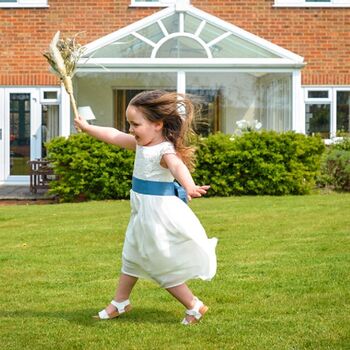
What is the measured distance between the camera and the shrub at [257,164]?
15.5 m

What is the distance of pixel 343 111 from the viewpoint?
63.8 feet

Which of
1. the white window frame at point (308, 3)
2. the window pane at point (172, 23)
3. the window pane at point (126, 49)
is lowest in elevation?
the window pane at point (126, 49)

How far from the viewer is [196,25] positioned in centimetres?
1739

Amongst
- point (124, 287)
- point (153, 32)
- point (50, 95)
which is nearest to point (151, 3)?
point (153, 32)

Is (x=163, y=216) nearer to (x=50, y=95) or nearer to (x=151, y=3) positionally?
(x=50, y=95)

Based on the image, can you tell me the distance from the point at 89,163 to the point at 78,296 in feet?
28.3

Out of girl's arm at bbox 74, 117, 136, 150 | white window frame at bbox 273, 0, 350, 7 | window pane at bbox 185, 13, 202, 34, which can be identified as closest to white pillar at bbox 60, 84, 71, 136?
window pane at bbox 185, 13, 202, 34

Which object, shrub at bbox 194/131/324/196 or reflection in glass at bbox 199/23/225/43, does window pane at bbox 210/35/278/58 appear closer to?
reflection in glass at bbox 199/23/225/43

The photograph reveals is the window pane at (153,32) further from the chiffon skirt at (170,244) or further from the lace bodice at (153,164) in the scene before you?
the chiffon skirt at (170,244)

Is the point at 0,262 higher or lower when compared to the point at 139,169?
lower

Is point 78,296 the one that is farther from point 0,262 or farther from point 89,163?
point 89,163

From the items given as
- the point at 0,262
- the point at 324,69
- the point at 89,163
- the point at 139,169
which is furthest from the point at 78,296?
the point at 324,69

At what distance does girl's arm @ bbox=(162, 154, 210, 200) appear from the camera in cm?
537

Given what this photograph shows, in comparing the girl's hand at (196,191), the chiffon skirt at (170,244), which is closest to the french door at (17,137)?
the chiffon skirt at (170,244)
